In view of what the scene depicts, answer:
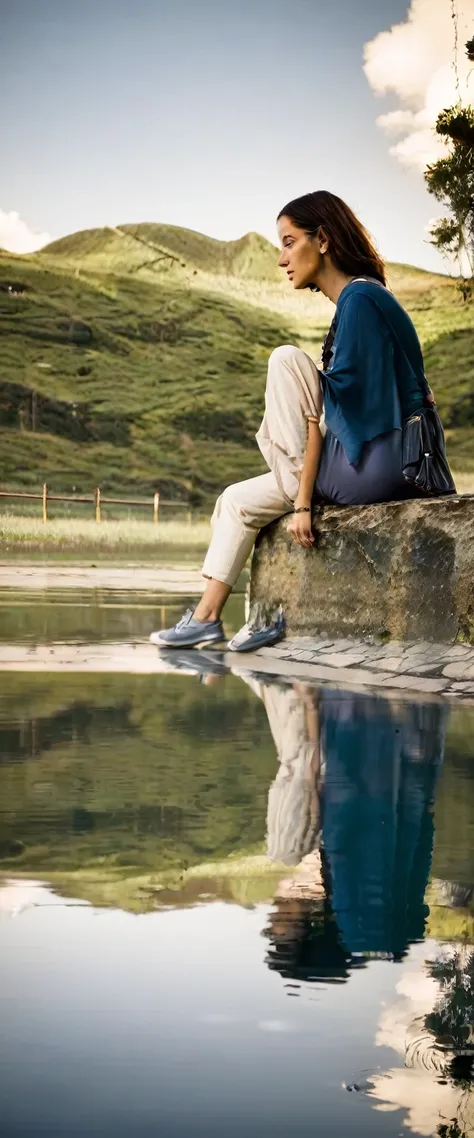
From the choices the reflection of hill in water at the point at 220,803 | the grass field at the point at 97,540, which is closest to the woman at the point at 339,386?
the reflection of hill in water at the point at 220,803

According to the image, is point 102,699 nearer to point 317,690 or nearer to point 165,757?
point 317,690

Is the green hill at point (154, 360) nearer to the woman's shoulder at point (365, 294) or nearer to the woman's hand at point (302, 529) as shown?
the woman's hand at point (302, 529)

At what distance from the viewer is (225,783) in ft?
12.6

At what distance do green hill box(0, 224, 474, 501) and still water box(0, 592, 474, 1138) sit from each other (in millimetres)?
68740

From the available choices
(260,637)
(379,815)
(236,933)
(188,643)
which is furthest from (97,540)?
(236,933)

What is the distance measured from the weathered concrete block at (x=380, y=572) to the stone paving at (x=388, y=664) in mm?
46

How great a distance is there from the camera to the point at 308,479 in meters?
6.70

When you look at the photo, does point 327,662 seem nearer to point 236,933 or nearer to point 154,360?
point 236,933

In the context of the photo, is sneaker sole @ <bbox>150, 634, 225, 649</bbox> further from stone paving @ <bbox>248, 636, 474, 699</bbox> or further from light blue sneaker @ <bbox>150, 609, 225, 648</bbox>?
stone paving @ <bbox>248, 636, 474, 699</bbox>

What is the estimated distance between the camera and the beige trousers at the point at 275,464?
22.1 ft

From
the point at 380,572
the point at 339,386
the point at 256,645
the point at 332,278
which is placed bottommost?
the point at 256,645

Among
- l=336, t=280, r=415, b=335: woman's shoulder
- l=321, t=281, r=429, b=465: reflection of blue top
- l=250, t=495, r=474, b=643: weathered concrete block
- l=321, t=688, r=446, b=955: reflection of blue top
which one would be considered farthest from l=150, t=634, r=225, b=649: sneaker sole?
l=321, t=688, r=446, b=955: reflection of blue top

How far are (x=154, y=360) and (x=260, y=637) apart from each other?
93.6 meters

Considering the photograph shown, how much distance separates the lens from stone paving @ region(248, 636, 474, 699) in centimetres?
619
